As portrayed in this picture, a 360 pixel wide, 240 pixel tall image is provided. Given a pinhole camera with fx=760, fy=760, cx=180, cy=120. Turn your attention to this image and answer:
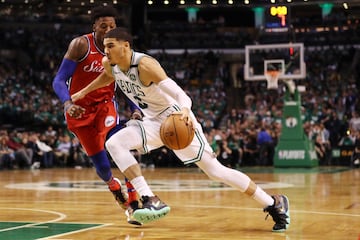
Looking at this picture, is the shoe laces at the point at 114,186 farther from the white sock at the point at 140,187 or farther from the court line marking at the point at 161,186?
the court line marking at the point at 161,186

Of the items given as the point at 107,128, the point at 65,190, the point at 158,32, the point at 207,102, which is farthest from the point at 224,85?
the point at 107,128

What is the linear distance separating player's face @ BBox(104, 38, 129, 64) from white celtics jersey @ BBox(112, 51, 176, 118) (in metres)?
0.09

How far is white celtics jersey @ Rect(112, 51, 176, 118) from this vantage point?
21.0 feet

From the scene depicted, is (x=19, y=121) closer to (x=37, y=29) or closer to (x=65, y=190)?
(x=37, y=29)

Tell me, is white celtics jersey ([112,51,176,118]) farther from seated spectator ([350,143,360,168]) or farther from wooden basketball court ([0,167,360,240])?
seated spectator ([350,143,360,168])

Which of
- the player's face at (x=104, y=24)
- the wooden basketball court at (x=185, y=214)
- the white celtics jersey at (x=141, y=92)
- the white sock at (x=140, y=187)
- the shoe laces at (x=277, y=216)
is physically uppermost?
the player's face at (x=104, y=24)

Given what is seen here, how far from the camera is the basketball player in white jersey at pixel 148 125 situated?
6332mm

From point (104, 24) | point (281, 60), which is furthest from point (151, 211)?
point (281, 60)

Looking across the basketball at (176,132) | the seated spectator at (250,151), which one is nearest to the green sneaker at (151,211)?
the basketball at (176,132)

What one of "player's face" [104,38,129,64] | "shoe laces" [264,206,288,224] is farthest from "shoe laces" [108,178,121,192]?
"shoe laces" [264,206,288,224]

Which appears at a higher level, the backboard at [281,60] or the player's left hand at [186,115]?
the backboard at [281,60]

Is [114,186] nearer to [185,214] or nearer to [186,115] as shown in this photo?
[185,214]

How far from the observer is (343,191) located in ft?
37.0

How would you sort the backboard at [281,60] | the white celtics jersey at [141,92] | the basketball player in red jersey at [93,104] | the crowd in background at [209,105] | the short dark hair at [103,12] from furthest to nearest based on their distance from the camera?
the crowd in background at [209,105]
the backboard at [281,60]
the basketball player in red jersey at [93,104]
the short dark hair at [103,12]
the white celtics jersey at [141,92]
